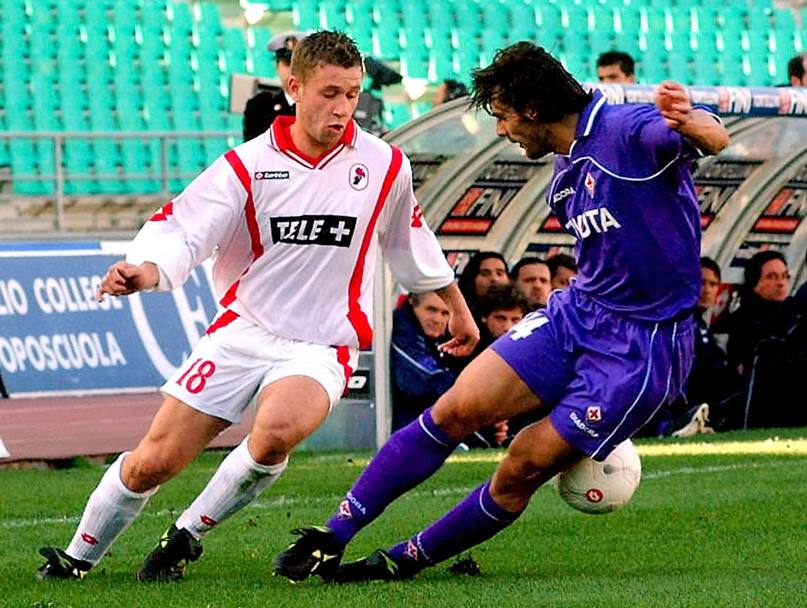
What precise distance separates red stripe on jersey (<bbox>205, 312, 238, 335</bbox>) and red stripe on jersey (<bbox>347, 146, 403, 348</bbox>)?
0.43 metres

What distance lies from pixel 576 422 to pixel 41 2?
1426cm

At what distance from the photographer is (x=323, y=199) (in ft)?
22.1

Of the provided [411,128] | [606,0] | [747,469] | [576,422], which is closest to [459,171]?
[411,128]

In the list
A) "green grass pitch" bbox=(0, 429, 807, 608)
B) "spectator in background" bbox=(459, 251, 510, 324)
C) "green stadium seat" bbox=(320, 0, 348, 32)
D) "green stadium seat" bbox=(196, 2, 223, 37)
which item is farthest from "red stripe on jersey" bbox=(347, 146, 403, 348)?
"green stadium seat" bbox=(320, 0, 348, 32)

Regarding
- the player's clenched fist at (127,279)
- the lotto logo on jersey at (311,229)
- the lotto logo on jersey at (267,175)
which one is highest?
the lotto logo on jersey at (267,175)

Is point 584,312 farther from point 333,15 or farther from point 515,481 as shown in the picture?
point 333,15

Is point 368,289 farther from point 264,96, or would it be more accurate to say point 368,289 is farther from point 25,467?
point 25,467

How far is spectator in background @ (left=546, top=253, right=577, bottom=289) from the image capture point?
45.7ft

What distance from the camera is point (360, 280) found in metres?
6.86

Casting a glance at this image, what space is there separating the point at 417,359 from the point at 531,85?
6543mm

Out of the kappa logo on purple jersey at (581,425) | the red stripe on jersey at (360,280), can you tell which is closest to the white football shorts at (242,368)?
the red stripe on jersey at (360,280)

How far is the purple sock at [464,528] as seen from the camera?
6.56 meters

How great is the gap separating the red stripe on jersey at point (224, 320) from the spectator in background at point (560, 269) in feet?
23.8

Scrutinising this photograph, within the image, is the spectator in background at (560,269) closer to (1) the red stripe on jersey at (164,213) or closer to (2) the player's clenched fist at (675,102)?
(1) the red stripe on jersey at (164,213)
